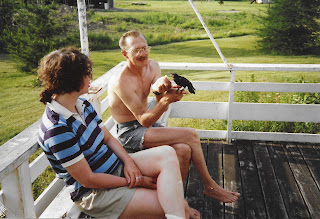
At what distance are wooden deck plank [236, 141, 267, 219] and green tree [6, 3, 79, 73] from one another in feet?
27.8

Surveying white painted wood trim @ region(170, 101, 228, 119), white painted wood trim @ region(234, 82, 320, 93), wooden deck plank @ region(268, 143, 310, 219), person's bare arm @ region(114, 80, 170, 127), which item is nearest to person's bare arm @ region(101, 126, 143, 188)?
person's bare arm @ region(114, 80, 170, 127)

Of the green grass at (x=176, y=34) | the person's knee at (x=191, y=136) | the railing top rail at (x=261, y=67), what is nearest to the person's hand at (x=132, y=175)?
the person's knee at (x=191, y=136)

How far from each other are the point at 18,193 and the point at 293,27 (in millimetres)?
10361

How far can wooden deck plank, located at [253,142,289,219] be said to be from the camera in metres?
2.12

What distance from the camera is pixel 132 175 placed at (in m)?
1.45

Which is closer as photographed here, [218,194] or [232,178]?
[218,194]

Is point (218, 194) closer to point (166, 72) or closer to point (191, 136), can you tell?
point (191, 136)

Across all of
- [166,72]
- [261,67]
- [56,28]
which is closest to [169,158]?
[261,67]

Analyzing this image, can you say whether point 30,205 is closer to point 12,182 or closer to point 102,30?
point 12,182

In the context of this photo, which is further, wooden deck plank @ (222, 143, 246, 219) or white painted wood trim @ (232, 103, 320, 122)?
white painted wood trim @ (232, 103, 320, 122)

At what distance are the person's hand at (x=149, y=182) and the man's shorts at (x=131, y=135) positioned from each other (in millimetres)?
451

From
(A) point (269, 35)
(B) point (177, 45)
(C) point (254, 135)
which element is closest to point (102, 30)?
(B) point (177, 45)

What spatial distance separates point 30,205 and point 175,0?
16.4m

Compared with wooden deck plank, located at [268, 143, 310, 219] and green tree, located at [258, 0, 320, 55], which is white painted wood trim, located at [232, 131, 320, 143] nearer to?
wooden deck plank, located at [268, 143, 310, 219]
